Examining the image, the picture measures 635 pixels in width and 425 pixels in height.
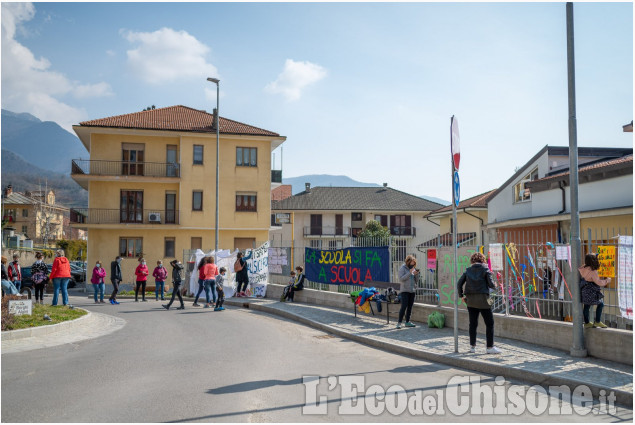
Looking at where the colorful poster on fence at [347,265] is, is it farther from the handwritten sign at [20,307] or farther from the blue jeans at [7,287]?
the blue jeans at [7,287]

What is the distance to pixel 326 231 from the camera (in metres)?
67.0

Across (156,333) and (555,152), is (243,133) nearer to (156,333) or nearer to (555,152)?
(555,152)

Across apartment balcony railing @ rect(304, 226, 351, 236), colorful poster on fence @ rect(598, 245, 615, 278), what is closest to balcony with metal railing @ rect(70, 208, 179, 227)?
apartment balcony railing @ rect(304, 226, 351, 236)

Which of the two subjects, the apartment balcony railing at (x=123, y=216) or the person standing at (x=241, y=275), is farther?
the apartment balcony railing at (x=123, y=216)

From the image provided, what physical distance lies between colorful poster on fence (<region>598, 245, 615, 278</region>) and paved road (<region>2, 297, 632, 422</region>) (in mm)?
3236

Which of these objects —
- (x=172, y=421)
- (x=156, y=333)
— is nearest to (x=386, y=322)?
(x=156, y=333)

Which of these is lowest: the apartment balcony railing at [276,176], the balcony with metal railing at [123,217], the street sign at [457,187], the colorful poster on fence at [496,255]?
the colorful poster on fence at [496,255]

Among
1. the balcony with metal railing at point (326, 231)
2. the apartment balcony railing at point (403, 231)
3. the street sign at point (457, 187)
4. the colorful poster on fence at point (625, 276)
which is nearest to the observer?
the colorful poster on fence at point (625, 276)

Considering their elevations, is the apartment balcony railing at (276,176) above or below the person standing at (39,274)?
above

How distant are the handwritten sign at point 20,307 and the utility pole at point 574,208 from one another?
12412mm

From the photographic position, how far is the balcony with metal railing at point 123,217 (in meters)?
37.7

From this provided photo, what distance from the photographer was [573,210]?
30.2 ft

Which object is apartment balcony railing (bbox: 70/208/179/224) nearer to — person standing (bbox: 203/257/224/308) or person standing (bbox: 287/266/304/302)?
person standing (bbox: 203/257/224/308)

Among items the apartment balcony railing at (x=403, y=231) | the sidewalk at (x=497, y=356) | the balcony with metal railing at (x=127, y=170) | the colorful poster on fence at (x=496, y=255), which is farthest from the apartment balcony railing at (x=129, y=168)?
the apartment balcony railing at (x=403, y=231)
